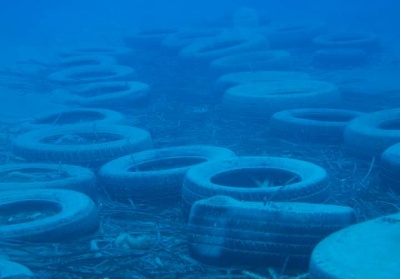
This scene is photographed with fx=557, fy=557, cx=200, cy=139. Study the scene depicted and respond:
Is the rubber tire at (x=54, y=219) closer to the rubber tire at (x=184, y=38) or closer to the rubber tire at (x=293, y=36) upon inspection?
the rubber tire at (x=184, y=38)

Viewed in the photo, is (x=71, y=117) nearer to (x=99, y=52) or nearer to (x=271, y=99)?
(x=271, y=99)

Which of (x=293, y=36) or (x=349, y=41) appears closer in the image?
(x=349, y=41)

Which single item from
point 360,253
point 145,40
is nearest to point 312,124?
point 360,253

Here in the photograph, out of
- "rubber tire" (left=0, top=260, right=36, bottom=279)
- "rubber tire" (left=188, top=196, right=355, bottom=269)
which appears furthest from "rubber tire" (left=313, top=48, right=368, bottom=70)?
"rubber tire" (left=0, top=260, right=36, bottom=279)

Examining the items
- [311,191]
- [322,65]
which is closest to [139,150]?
[311,191]

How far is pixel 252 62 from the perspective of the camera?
15062mm

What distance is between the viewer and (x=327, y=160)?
827 cm

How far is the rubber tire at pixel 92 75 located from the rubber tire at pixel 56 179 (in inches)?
281

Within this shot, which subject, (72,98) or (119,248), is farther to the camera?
(72,98)

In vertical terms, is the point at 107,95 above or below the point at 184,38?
below

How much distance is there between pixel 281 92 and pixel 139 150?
14.8 ft

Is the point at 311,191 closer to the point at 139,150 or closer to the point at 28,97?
the point at 139,150

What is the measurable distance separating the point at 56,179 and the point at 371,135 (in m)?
4.41

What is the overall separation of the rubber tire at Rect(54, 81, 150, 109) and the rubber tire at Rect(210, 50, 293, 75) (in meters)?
2.48
